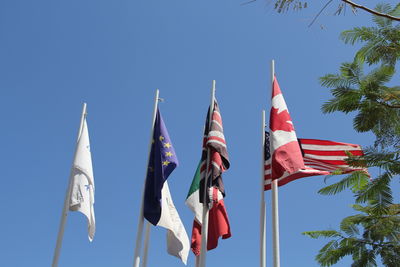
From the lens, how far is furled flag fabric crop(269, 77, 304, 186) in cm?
1155

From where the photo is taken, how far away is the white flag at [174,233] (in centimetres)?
1420

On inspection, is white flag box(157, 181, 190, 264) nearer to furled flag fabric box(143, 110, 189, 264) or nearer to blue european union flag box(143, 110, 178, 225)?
furled flag fabric box(143, 110, 189, 264)

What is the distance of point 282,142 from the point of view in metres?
12.0

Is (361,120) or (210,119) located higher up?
(210,119)

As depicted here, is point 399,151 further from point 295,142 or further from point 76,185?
point 76,185

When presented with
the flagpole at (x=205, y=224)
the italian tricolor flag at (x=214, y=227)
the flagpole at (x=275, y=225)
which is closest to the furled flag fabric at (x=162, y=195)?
the italian tricolor flag at (x=214, y=227)

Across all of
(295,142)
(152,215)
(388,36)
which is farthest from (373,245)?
(152,215)

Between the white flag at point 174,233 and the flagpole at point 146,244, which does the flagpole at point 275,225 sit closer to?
the white flag at point 174,233

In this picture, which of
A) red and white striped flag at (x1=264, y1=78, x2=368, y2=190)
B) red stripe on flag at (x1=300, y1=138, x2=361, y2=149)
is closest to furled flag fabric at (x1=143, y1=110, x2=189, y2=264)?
red and white striped flag at (x1=264, y1=78, x2=368, y2=190)

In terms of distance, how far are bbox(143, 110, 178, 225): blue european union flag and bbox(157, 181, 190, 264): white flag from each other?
102 cm

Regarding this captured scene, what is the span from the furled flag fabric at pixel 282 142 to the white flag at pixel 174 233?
13.1 ft

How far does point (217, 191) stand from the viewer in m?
12.3

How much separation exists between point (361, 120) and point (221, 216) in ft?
18.6

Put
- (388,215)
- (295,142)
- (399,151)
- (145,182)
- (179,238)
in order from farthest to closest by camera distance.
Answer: (179,238)
(145,182)
(295,142)
(388,215)
(399,151)
